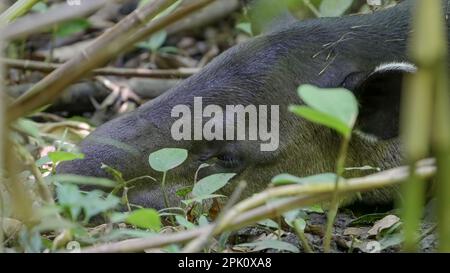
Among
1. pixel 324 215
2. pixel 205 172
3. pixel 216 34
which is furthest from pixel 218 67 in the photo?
pixel 216 34

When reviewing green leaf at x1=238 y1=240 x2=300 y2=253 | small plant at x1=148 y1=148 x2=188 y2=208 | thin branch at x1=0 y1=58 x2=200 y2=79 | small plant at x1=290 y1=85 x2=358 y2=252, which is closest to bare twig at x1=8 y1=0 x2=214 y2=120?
small plant at x1=290 y1=85 x2=358 y2=252

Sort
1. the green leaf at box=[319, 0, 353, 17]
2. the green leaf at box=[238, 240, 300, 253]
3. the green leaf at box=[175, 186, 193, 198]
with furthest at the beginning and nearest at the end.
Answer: the green leaf at box=[319, 0, 353, 17] < the green leaf at box=[175, 186, 193, 198] < the green leaf at box=[238, 240, 300, 253]

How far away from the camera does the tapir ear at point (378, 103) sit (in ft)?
10.5

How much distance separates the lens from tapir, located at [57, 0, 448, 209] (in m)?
3.24

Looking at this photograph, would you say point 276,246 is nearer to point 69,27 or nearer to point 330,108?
point 330,108

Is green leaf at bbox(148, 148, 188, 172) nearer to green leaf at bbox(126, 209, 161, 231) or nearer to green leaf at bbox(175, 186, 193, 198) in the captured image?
green leaf at bbox(175, 186, 193, 198)

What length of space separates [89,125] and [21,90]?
537 mm

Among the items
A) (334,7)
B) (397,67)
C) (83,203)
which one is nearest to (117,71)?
(334,7)

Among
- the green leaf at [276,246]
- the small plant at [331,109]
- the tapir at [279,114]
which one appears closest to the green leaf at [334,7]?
the tapir at [279,114]

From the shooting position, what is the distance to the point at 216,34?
244 inches

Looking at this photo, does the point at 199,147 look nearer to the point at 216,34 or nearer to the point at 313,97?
the point at 313,97

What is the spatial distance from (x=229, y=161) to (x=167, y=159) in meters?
0.50

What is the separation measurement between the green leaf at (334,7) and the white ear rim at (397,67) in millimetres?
925
